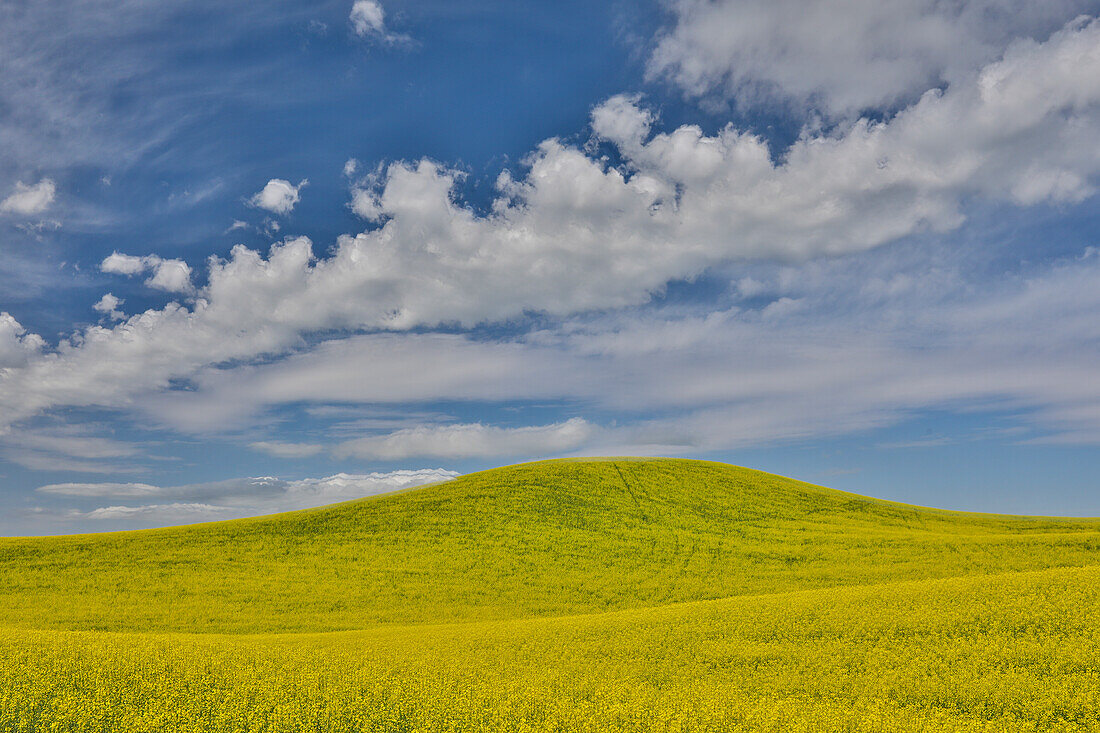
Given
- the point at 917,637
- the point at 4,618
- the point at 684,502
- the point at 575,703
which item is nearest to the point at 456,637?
the point at 575,703

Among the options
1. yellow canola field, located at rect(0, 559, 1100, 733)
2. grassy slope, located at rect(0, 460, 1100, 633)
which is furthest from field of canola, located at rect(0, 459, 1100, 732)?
grassy slope, located at rect(0, 460, 1100, 633)

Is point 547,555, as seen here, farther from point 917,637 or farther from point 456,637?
point 917,637

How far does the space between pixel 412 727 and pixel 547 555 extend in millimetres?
28334

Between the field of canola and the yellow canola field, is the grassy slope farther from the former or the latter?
the yellow canola field

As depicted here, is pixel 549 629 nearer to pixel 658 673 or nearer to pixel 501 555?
pixel 658 673

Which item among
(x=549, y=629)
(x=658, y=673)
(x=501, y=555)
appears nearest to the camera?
(x=658, y=673)

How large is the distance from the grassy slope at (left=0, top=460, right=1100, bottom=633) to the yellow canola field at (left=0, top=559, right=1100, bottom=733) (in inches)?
523

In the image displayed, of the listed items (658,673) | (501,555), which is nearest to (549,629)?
(658,673)

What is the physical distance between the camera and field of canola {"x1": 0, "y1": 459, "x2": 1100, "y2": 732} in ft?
38.2

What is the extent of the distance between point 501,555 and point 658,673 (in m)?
24.9

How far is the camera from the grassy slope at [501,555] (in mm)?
31828

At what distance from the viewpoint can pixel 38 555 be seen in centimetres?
4022

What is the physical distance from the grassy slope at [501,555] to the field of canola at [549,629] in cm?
20

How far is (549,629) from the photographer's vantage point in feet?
64.4
